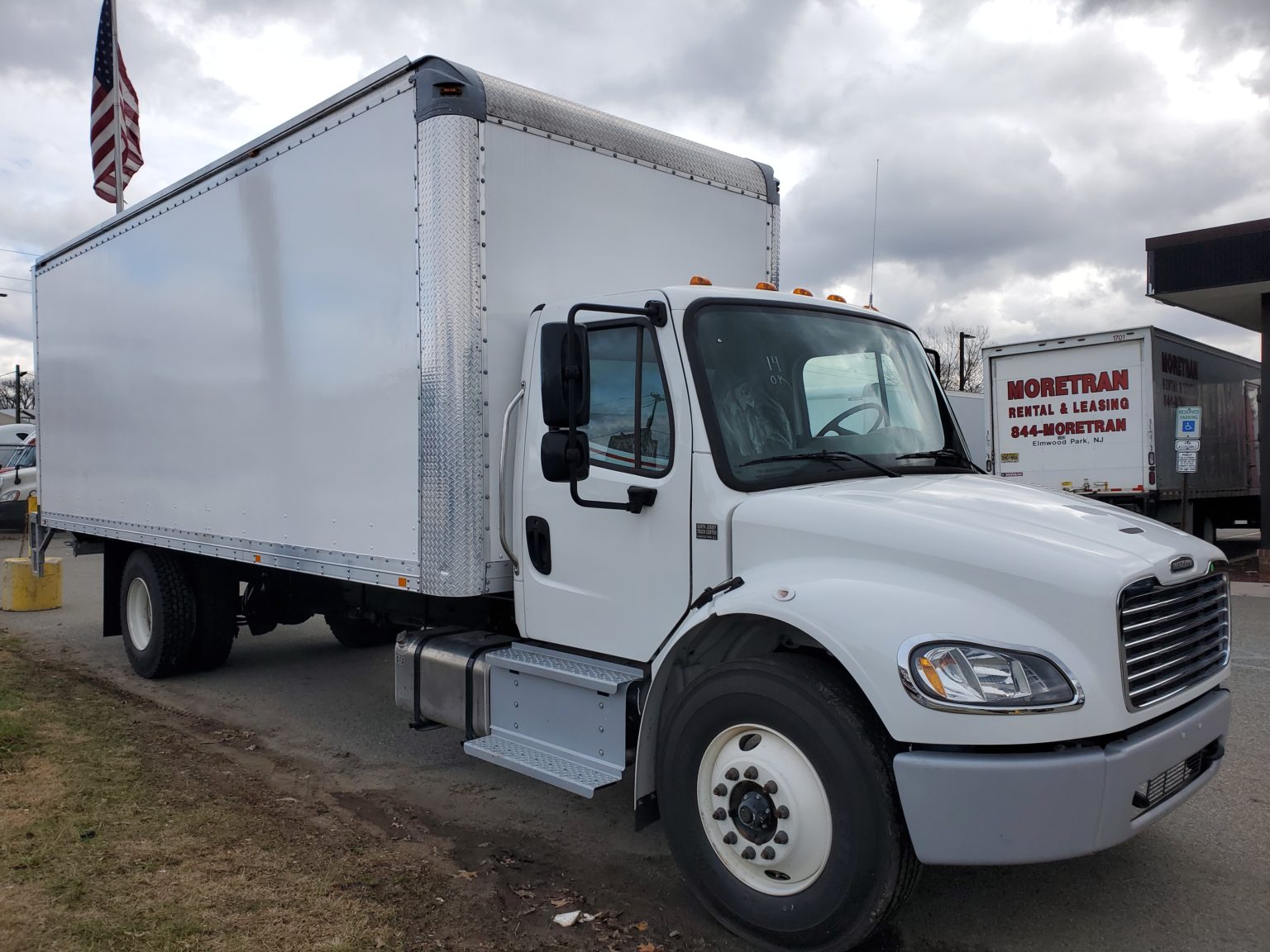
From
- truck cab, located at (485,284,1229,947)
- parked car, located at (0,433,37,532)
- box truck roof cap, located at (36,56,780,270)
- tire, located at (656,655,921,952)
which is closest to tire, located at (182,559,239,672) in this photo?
box truck roof cap, located at (36,56,780,270)

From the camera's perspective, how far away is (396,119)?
505cm

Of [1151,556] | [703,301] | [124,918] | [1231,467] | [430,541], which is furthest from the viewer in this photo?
[1231,467]

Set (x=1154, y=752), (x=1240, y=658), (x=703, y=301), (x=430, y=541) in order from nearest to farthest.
→ 1. (x=1154, y=752)
2. (x=703, y=301)
3. (x=430, y=541)
4. (x=1240, y=658)

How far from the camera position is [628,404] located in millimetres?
4277

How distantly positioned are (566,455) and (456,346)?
100 centimetres

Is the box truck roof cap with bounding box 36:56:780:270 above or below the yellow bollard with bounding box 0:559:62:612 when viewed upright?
above

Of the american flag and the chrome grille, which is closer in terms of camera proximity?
the chrome grille

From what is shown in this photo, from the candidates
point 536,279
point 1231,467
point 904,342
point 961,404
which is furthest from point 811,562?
point 961,404

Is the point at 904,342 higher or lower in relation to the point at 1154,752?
higher

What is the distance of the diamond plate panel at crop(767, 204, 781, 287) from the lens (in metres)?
6.34

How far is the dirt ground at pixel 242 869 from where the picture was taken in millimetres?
3672

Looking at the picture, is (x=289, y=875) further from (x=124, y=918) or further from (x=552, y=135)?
(x=552, y=135)

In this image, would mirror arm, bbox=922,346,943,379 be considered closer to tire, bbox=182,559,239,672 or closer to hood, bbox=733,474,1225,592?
hood, bbox=733,474,1225,592

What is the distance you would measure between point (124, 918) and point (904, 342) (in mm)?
4227
